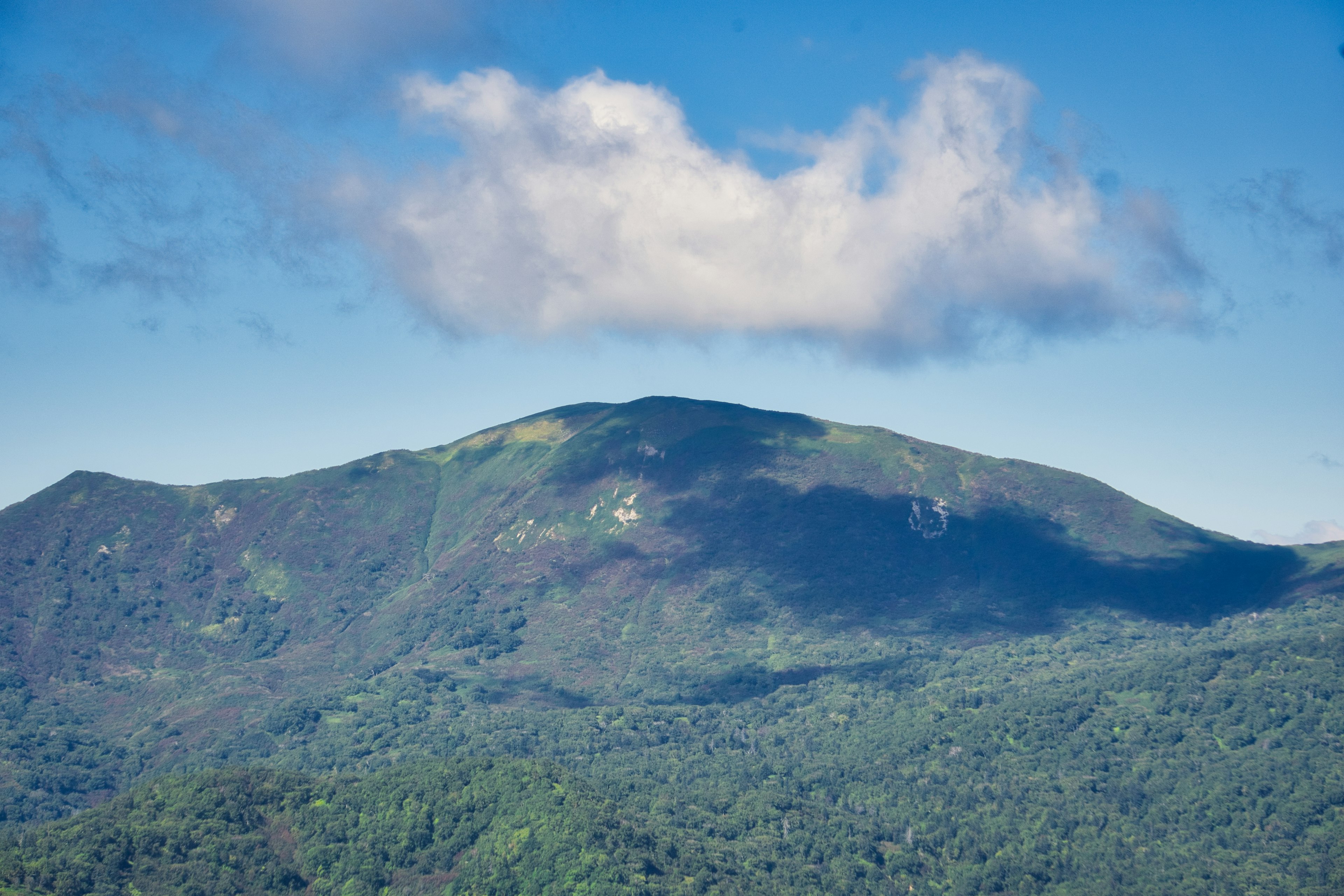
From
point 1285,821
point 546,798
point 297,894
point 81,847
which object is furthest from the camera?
point 1285,821

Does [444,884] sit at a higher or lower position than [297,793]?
lower

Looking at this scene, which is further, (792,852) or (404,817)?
(792,852)

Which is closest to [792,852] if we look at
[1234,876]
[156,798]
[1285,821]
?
[1234,876]

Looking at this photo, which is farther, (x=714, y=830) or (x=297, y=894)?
(x=714, y=830)

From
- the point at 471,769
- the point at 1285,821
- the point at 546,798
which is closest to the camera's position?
the point at 546,798

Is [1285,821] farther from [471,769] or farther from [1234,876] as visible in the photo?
[471,769]

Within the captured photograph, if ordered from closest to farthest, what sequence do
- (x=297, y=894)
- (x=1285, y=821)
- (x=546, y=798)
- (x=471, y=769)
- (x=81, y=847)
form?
1. (x=81, y=847)
2. (x=297, y=894)
3. (x=546, y=798)
4. (x=471, y=769)
5. (x=1285, y=821)

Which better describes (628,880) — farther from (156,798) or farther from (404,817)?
(156,798)

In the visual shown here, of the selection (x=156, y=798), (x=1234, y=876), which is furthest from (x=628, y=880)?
(x=1234, y=876)

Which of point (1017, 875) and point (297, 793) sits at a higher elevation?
point (297, 793)
